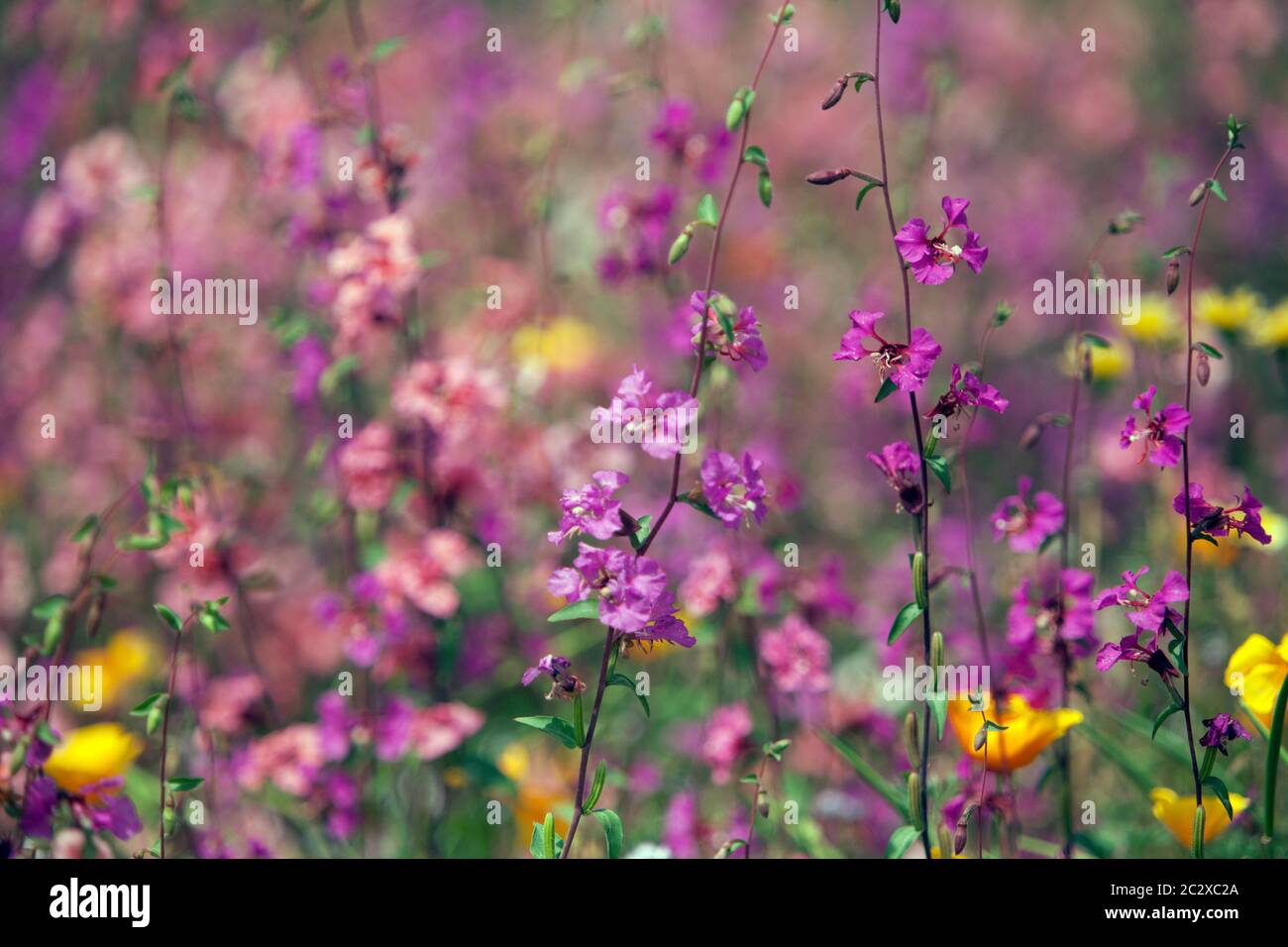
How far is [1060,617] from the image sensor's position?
142 cm

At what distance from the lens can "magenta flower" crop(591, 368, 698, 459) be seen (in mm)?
1138

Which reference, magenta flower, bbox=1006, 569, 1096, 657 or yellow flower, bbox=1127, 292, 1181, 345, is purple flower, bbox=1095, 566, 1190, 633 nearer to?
magenta flower, bbox=1006, 569, 1096, 657

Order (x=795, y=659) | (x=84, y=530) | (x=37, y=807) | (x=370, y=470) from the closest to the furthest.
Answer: (x=37, y=807) < (x=84, y=530) < (x=795, y=659) < (x=370, y=470)

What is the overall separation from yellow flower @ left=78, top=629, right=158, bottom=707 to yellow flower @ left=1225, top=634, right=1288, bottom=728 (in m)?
1.87

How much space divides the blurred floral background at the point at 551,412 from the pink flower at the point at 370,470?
12 millimetres

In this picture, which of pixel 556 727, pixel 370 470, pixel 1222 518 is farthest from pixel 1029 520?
pixel 370 470

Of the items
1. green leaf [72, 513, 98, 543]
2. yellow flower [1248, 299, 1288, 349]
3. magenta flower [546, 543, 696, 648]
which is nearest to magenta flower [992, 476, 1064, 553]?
magenta flower [546, 543, 696, 648]

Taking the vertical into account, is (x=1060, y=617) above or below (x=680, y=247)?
below

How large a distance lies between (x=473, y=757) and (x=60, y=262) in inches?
89.6

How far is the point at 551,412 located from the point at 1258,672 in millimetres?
1469

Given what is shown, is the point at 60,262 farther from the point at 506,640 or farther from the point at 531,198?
the point at 506,640

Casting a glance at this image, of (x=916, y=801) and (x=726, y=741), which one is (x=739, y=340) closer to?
(x=916, y=801)

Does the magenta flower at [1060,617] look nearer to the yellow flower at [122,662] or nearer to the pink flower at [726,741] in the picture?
the pink flower at [726,741]
